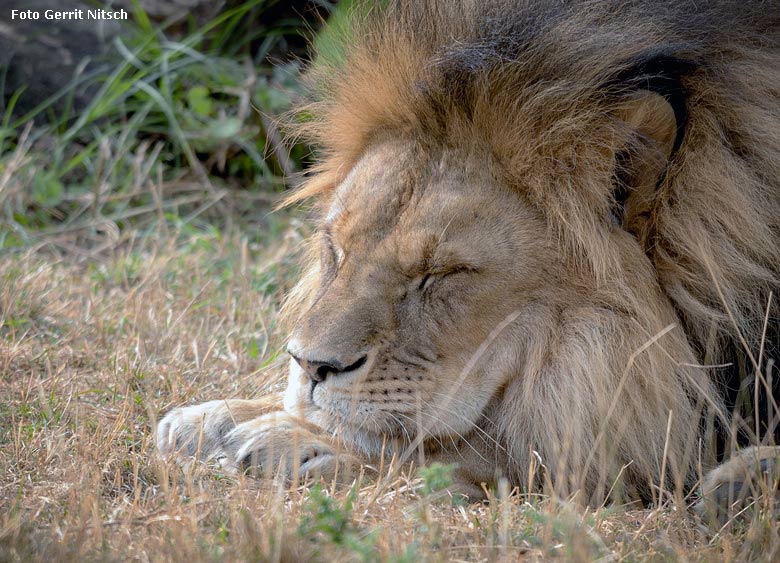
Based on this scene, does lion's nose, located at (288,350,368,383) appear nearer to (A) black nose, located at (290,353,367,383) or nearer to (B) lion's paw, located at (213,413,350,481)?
(A) black nose, located at (290,353,367,383)

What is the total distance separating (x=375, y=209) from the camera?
118 inches

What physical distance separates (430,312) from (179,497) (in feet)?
2.74

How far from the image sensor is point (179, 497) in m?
2.52

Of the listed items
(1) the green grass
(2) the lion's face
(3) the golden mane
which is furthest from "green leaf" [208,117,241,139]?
(2) the lion's face

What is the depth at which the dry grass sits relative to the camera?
2.21 metres

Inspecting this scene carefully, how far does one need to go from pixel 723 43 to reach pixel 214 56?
487cm

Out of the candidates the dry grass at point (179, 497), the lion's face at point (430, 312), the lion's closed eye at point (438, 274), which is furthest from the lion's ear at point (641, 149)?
the dry grass at point (179, 497)

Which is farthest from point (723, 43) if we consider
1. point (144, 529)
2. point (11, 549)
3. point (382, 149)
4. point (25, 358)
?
point (25, 358)

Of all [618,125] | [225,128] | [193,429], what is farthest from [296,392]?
[225,128]

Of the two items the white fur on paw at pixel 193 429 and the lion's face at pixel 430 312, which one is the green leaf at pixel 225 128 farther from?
the lion's face at pixel 430 312

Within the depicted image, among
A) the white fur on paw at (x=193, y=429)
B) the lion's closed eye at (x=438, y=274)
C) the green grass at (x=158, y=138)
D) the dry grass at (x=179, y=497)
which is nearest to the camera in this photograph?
the dry grass at (x=179, y=497)

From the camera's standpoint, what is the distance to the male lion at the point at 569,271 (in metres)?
2.78

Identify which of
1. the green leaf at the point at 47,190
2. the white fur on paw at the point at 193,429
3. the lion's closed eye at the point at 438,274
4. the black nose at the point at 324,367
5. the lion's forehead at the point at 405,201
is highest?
the lion's forehead at the point at 405,201

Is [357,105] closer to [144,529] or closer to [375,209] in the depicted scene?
[375,209]
